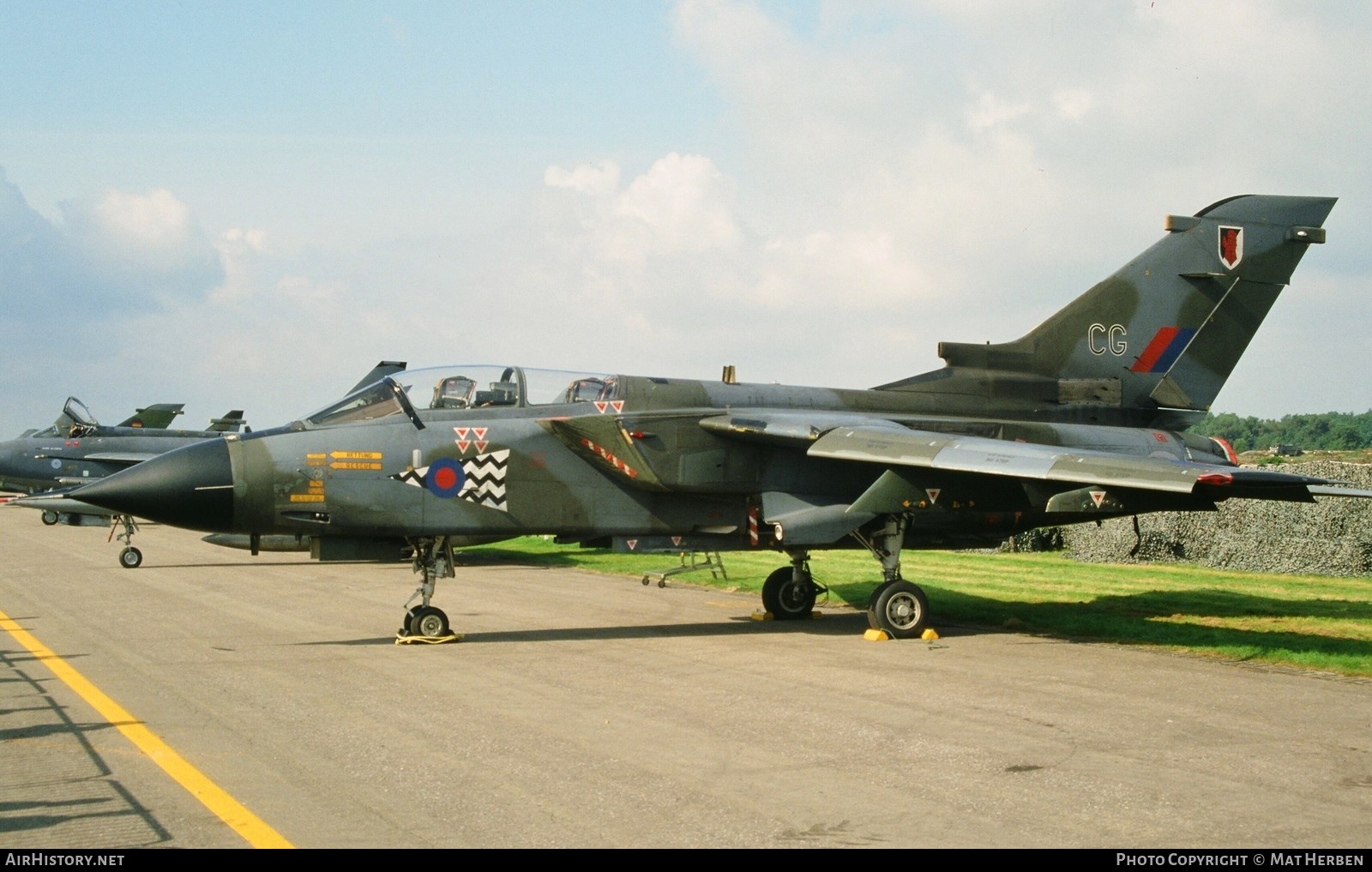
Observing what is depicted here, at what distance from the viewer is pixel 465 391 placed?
13180 millimetres

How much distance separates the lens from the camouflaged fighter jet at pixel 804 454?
39.3 ft

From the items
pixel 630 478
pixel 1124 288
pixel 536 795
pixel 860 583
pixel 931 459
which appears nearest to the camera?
pixel 536 795

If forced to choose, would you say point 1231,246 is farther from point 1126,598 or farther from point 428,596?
point 428,596

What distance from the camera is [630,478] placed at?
13.2 m

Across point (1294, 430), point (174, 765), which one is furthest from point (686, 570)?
point (1294, 430)

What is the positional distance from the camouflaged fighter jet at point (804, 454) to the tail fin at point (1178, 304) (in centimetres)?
3

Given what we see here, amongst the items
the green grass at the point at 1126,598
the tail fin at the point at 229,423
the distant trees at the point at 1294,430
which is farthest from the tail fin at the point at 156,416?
the distant trees at the point at 1294,430

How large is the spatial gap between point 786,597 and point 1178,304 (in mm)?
6610

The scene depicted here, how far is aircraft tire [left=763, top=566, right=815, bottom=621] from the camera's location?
15.3 meters

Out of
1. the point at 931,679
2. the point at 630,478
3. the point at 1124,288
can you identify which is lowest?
the point at 931,679

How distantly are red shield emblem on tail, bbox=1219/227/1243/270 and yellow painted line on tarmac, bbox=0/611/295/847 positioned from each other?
46.4ft

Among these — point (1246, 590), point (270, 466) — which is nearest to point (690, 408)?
point (270, 466)

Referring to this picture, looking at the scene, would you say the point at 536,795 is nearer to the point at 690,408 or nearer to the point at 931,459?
the point at 931,459

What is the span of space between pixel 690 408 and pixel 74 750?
7.86 m
